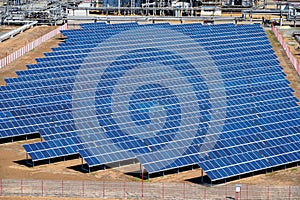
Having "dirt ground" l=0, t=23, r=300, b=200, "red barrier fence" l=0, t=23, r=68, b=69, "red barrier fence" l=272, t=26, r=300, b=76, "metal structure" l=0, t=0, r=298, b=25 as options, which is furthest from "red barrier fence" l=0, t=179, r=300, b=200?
"metal structure" l=0, t=0, r=298, b=25

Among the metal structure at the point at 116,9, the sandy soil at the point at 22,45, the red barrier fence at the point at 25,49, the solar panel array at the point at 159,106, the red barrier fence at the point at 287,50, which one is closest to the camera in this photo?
the solar panel array at the point at 159,106

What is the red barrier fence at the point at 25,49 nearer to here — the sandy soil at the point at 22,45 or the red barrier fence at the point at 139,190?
the sandy soil at the point at 22,45

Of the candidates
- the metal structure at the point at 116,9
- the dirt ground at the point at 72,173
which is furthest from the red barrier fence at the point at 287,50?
the dirt ground at the point at 72,173

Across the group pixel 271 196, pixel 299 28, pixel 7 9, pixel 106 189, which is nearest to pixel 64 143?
pixel 106 189

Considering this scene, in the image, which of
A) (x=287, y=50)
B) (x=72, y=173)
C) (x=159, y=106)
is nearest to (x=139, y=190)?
(x=72, y=173)

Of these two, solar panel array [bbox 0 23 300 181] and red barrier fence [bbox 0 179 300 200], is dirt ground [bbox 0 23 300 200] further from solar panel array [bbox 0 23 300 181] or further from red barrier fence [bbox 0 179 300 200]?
red barrier fence [bbox 0 179 300 200]

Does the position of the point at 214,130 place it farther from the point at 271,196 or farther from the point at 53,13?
the point at 53,13

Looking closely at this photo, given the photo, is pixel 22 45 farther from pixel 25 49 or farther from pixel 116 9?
pixel 116 9
